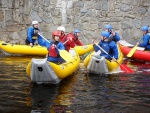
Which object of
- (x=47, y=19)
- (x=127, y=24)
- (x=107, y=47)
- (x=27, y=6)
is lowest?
(x=107, y=47)

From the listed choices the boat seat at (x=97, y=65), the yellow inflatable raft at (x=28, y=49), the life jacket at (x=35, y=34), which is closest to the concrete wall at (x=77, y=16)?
the yellow inflatable raft at (x=28, y=49)

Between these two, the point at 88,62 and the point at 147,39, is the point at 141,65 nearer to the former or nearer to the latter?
the point at 147,39

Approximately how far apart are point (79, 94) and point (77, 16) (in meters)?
8.06

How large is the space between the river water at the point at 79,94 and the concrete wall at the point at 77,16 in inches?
203

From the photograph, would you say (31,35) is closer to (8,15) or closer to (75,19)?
(75,19)

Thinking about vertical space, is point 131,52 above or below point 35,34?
below

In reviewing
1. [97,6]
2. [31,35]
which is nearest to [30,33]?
[31,35]

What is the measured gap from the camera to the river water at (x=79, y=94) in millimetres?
6004

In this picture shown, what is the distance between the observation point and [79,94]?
7039mm

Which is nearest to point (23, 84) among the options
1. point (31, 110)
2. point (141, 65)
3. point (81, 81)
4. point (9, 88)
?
point (9, 88)

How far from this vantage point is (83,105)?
623 cm

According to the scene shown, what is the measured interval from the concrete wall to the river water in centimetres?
514

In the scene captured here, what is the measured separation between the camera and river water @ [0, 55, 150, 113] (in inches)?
236

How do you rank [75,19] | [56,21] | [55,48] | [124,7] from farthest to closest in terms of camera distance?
[56,21] < [75,19] < [124,7] < [55,48]
